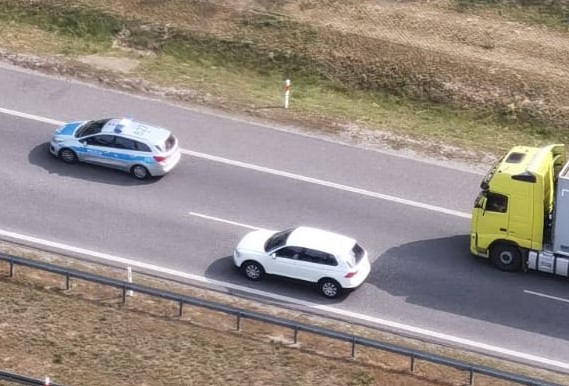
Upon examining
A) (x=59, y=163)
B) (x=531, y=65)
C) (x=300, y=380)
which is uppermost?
(x=531, y=65)

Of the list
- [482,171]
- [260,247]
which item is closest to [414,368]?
[260,247]

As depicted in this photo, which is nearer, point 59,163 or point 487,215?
point 487,215

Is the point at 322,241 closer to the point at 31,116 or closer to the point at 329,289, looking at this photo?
the point at 329,289

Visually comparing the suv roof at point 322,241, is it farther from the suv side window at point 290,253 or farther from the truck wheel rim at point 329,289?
the truck wheel rim at point 329,289

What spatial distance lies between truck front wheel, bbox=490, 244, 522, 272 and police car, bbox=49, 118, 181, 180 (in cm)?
1037

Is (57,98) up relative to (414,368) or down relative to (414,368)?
up

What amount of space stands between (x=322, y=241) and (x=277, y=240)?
128 cm

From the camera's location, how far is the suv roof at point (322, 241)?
32438mm

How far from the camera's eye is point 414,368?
1170 inches

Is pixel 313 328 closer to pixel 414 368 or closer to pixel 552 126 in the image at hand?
pixel 414 368

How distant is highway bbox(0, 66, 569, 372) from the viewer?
32531 millimetres

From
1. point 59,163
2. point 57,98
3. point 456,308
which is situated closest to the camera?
point 456,308

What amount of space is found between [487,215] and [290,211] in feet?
19.9

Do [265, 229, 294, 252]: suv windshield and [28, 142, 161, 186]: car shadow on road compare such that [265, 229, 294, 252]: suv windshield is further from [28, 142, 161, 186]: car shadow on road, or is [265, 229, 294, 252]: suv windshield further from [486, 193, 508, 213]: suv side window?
[28, 142, 161, 186]: car shadow on road
